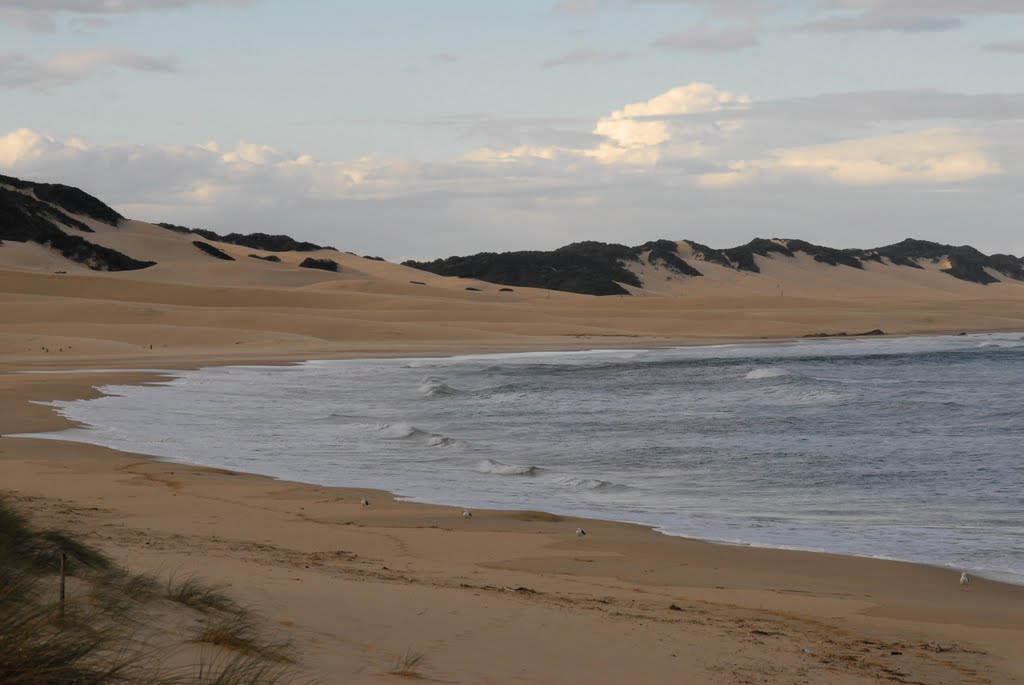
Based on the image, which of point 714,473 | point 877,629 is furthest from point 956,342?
point 877,629

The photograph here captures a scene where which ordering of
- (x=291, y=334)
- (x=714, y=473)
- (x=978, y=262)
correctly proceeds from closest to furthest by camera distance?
(x=714, y=473), (x=291, y=334), (x=978, y=262)

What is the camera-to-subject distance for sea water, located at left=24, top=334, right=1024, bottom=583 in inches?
473

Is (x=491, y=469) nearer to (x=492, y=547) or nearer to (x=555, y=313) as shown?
(x=492, y=547)

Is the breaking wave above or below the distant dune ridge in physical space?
below

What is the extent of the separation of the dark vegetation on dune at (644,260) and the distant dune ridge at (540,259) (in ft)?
0.44

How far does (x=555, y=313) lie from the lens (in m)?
70.6

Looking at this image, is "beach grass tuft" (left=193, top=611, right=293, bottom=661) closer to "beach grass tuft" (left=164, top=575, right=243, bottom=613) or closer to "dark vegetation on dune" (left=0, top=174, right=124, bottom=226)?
"beach grass tuft" (left=164, top=575, right=243, bottom=613)

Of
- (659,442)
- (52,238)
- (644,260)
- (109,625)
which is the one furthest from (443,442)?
(644,260)

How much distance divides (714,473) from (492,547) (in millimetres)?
6003

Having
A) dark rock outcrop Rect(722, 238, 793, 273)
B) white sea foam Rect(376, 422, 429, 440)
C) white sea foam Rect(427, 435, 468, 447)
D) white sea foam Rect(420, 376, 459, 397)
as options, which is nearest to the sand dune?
white sea foam Rect(420, 376, 459, 397)

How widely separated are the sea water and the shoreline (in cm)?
111

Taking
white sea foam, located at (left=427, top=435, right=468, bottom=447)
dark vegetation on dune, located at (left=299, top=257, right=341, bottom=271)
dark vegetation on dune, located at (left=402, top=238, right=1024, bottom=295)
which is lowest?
white sea foam, located at (left=427, top=435, right=468, bottom=447)

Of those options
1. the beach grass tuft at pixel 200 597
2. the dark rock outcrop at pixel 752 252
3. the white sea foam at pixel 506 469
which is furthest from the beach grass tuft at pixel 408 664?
the dark rock outcrop at pixel 752 252

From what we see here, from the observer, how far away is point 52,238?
8400 centimetres
